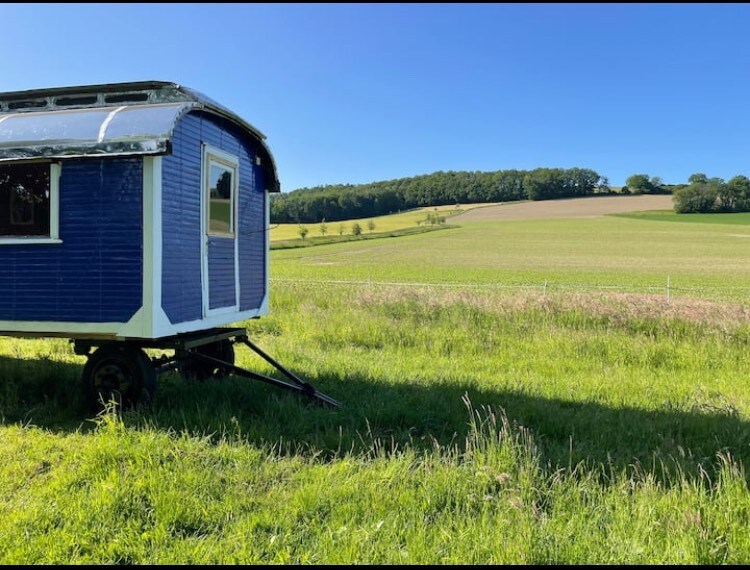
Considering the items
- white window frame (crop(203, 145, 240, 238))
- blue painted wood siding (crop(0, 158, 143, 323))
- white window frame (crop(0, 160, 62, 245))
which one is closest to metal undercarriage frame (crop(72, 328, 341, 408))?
blue painted wood siding (crop(0, 158, 143, 323))

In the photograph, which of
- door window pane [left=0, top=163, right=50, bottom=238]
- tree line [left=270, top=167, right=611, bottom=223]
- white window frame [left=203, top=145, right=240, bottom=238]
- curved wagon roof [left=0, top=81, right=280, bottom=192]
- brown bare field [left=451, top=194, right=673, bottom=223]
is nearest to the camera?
curved wagon roof [left=0, top=81, right=280, bottom=192]

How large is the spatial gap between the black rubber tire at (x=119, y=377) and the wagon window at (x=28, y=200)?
1486mm

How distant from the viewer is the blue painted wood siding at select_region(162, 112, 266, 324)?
19.2ft

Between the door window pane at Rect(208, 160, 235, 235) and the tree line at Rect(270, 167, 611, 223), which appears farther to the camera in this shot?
the tree line at Rect(270, 167, 611, 223)

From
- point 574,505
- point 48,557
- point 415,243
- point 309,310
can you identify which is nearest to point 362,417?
point 574,505

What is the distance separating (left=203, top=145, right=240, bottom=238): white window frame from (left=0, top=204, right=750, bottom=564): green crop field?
6.78 ft

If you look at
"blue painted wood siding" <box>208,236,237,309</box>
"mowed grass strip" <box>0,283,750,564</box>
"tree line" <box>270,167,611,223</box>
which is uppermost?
"tree line" <box>270,167,611,223</box>

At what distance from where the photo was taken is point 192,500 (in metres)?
3.64

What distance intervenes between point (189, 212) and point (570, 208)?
3950 inches

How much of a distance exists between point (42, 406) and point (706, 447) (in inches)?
273

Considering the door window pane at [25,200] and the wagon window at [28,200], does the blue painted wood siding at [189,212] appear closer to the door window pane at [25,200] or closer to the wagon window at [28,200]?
the wagon window at [28,200]

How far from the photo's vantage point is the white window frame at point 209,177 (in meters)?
6.63

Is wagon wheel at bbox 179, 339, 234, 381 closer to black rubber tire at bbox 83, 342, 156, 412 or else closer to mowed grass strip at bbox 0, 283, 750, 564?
mowed grass strip at bbox 0, 283, 750, 564

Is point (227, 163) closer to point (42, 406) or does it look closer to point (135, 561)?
point (42, 406)
